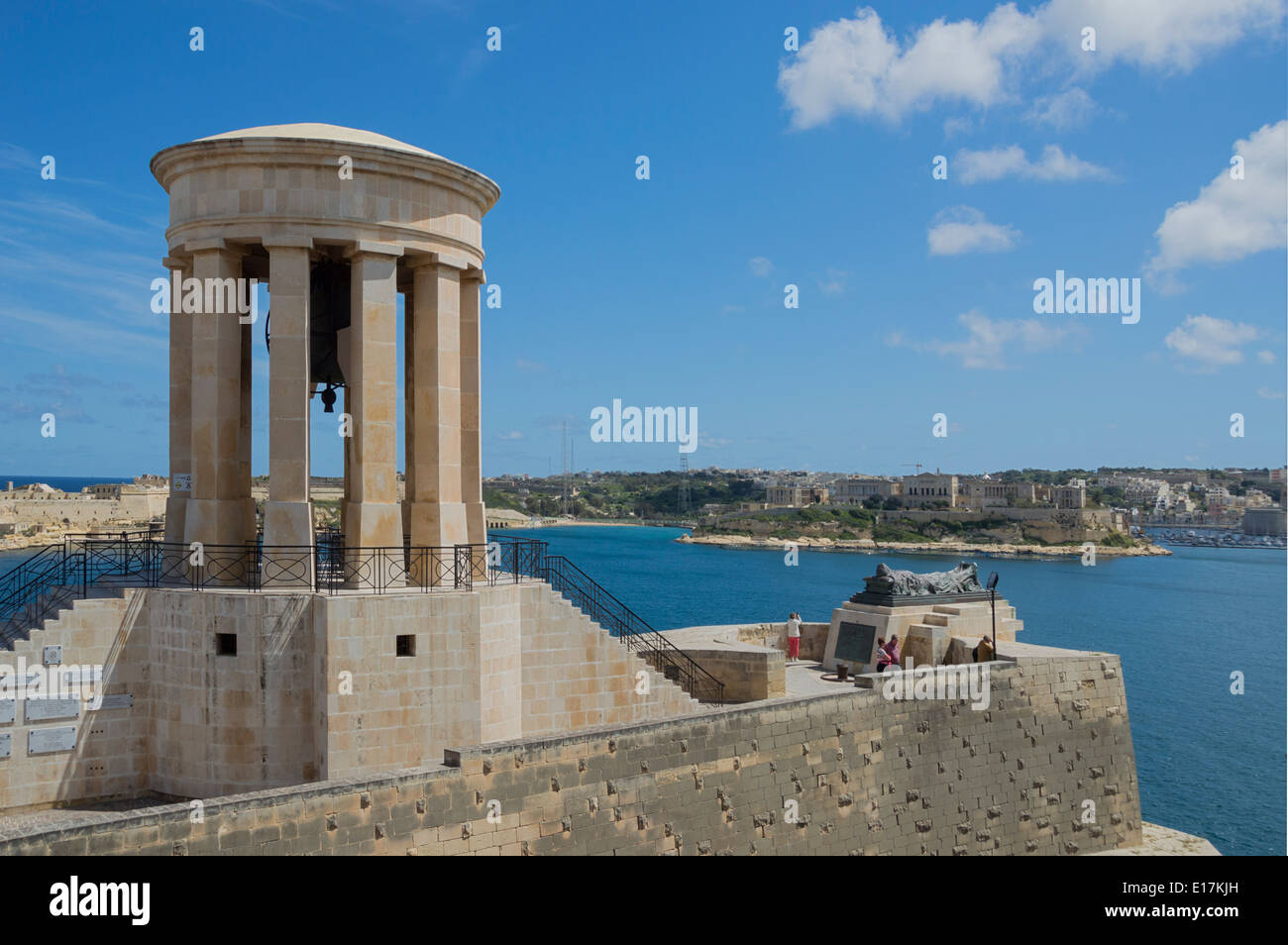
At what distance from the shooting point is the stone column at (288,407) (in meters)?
14.1

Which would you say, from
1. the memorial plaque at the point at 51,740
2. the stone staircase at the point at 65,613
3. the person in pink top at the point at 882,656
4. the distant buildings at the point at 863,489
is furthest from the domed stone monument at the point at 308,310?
the distant buildings at the point at 863,489

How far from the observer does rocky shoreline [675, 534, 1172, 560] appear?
124188 millimetres

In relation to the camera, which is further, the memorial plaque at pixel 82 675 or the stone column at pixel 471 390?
the stone column at pixel 471 390

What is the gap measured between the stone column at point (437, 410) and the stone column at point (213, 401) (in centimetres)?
271

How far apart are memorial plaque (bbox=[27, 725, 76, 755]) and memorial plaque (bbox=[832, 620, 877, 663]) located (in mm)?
14699

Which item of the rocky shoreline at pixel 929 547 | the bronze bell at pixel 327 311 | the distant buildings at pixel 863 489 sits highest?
the bronze bell at pixel 327 311

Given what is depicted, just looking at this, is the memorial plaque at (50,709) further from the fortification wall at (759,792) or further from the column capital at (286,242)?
the column capital at (286,242)

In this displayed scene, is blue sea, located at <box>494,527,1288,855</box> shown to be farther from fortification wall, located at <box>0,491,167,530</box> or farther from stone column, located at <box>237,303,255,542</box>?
fortification wall, located at <box>0,491,167,530</box>

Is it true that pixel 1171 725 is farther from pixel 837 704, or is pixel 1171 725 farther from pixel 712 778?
pixel 712 778

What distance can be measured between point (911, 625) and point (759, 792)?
23.4 ft

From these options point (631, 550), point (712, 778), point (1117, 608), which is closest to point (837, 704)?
point (712, 778)

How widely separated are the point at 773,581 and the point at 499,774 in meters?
76.8
